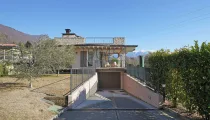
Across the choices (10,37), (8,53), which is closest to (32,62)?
(8,53)

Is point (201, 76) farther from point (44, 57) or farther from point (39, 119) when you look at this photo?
point (44, 57)

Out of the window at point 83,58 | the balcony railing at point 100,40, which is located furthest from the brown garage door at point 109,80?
the balcony railing at point 100,40

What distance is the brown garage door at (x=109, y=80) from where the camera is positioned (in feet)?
73.0

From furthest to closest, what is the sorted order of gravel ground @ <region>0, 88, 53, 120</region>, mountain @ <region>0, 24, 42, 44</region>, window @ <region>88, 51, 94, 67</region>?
window @ <region>88, 51, 94, 67</region> < mountain @ <region>0, 24, 42, 44</region> < gravel ground @ <region>0, 88, 53, 120</region>

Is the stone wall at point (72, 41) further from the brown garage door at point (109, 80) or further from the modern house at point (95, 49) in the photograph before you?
the brown garage door at point (109, 80)

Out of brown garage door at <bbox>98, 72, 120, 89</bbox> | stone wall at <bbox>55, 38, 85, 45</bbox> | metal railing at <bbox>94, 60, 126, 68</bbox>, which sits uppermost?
stone wall at <bbox>55, 38, 85, 45</bbox>

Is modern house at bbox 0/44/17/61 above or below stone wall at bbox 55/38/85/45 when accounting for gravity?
below

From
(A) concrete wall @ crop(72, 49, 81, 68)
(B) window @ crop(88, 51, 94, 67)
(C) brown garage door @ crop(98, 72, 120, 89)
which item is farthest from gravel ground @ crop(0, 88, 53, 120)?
(B) window @ crop(88, 51, 94, 67)

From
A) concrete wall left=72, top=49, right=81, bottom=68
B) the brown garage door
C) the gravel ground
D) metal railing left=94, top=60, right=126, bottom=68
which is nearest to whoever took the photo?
the gravel ground

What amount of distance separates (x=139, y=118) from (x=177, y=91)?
→ 1998mm

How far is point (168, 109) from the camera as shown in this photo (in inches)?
330

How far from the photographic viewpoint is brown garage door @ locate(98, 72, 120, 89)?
73.0ft

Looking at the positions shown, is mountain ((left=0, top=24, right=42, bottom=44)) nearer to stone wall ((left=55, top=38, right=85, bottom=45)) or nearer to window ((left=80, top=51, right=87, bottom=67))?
stone wall ((left=55, top=38, right=85, bottom=45))

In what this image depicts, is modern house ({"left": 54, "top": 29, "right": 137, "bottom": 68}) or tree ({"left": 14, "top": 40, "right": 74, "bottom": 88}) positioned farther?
modern house ({"left": 54, "top": 29, "right": 137, "bottom": 68})
